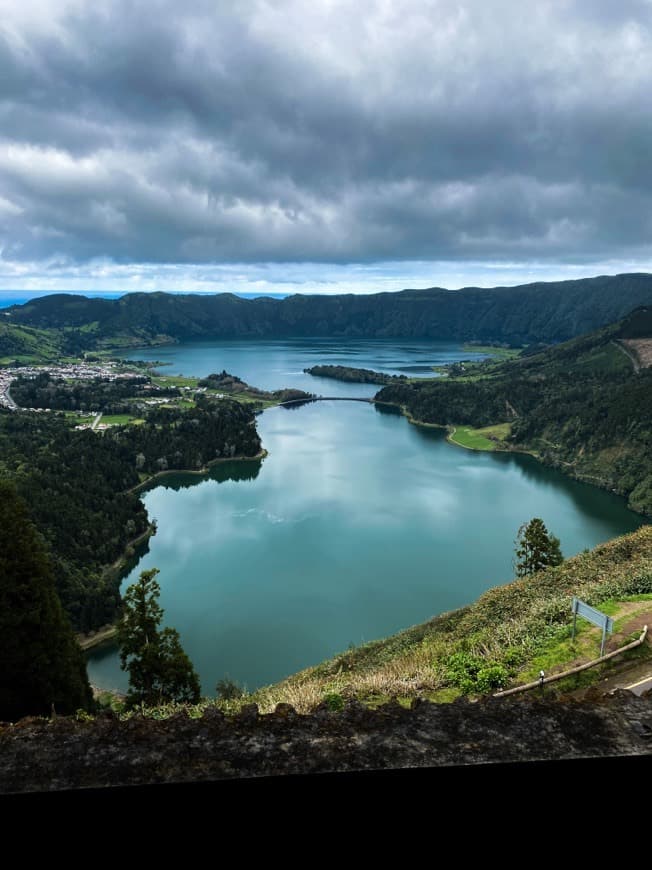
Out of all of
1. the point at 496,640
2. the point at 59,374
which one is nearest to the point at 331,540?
the point at 496,640

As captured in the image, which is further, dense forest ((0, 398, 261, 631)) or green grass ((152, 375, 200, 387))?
green grass ((152, 375, 200, 387))

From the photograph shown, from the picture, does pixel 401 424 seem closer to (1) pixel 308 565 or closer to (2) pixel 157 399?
(2) pixel 157 399

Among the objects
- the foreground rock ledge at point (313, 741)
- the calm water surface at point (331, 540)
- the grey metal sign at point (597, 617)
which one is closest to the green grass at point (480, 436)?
the calm water surface at point (331, 540)

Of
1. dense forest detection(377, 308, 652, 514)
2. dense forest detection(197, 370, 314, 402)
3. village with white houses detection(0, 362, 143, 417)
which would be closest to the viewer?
dense forest detection(377, 308, 652, 514)

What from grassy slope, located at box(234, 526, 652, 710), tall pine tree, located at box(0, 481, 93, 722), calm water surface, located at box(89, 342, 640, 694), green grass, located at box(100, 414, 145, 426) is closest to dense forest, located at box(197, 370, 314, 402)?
green grass, located at box(100, 414, 145, 426)

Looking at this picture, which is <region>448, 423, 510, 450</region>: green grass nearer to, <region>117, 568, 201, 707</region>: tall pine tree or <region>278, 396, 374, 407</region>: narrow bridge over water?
<region>278, 396, 374, 407</region>: narrow bridge over water

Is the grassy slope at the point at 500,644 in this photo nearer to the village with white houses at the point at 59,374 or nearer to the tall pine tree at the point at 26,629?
the tall pine tree at the point at 26,629
